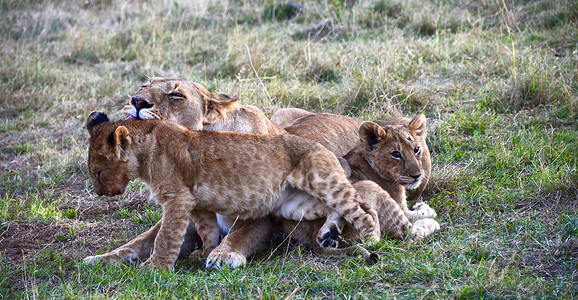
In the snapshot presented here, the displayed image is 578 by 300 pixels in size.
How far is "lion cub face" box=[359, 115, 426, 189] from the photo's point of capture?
5059 millimetres

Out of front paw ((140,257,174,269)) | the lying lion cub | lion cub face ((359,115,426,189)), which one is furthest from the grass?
lion cub face ((359,115,426,189))

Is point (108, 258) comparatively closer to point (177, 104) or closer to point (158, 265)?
point (158, 265)

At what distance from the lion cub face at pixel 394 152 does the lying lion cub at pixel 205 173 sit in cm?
59

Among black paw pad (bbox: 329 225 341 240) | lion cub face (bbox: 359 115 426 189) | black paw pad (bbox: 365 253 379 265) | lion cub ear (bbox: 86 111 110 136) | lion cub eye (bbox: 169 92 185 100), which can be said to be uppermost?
lion cub ear (bbox: 86 111 110 136)

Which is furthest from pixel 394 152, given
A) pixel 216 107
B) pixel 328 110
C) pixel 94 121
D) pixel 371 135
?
pixel 328 110

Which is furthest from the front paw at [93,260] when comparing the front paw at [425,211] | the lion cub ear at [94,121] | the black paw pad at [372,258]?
the front paw at [425,211]

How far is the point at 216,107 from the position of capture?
18.2ft

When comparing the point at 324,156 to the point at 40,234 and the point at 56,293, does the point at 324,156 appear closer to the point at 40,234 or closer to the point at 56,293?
the point at 56,293

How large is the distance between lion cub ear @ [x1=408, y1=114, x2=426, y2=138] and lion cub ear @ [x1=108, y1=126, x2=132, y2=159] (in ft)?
7.31

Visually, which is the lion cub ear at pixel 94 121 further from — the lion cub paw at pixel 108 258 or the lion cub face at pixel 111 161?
the lion cub paw at pixel 108 258

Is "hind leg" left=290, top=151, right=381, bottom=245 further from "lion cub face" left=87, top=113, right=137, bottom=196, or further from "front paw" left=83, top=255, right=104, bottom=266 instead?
"front paw" left=83, top=255, right=104, bottom=266

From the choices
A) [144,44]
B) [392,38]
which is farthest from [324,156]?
[144,44]

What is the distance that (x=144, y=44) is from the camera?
10.5 m

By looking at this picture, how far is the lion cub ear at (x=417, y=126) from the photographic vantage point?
5344mm
